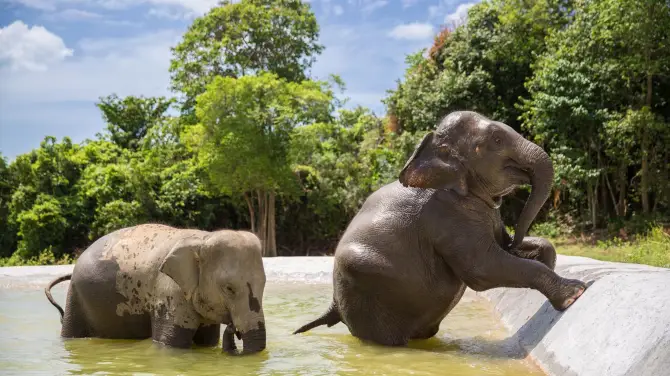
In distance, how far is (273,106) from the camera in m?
24.4

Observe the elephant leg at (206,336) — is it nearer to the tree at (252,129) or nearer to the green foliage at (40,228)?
the tree at (252,129)

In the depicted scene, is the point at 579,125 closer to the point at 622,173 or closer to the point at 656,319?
the point at 622,173

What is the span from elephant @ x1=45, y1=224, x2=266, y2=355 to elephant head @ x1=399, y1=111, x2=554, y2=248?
1424 millimetres

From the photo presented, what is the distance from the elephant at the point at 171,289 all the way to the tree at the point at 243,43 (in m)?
31.1

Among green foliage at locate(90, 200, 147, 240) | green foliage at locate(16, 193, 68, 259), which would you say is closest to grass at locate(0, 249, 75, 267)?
green foliage at locate(16, 193, 68, 259)

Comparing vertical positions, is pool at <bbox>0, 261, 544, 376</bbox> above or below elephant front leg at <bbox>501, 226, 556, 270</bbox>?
below

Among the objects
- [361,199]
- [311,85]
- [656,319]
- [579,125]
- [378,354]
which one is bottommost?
[378,354]

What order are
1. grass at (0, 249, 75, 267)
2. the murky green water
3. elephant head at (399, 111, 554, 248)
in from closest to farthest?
1. the murky green water
2. elephant head at (399, 111, 554, 248)
3. grass at (0, 249, 75, 267)

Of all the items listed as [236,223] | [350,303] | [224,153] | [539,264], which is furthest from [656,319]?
[236,223]

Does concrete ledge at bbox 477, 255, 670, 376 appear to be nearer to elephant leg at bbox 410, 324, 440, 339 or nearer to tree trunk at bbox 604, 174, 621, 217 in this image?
elephant leg at bbox 410, 324, 440, 339

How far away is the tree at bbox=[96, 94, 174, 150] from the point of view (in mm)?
35969

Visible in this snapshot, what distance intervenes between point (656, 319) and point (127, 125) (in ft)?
115

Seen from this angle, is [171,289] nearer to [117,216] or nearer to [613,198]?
[613,198]

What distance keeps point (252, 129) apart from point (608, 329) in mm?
20430
